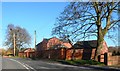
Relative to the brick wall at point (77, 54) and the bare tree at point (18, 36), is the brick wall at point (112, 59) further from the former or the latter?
the bare tree at point (18, 36)

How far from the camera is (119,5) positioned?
37.0 metres

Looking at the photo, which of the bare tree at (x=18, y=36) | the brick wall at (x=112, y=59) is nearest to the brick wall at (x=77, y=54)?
the brick wall at (x=112, y=59)

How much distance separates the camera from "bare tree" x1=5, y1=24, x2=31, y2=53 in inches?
3959

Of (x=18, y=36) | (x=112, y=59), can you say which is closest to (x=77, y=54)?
(x=112, y=59)

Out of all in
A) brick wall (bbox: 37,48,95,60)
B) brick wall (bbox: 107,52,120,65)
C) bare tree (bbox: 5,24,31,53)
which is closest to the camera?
brick wall (bbox: 107,52,120,65)

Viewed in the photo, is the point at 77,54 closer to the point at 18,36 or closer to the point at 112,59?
the point at 112,59

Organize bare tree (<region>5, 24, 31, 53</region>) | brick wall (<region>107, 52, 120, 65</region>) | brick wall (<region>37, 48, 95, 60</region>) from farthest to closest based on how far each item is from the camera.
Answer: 1. bare tree (<region>5, 24, 31, 53</region>)
2. brick wall (<region>37, 48, 95, 60</region>)
3. brick wall (<region>107, 52, 120, 65</region>)

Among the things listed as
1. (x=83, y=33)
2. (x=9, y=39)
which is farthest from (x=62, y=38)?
(x=9, y=39)

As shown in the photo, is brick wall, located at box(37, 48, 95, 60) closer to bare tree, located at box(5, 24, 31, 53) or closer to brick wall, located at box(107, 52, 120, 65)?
brick wall, located at box(107, 52, 120, 65)

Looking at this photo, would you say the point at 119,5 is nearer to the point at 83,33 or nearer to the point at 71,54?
the point at 83,33

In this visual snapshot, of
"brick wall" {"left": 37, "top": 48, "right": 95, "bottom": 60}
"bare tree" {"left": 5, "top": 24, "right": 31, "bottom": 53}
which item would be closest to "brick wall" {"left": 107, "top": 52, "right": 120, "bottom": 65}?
"brick wall" {"left": 37, "top": 48, "right": 95, "bottom": 60}

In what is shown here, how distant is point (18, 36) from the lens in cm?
10225

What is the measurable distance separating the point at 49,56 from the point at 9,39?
46.6 metres

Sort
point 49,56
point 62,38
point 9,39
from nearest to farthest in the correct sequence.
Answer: point 62,38
point 49,56
point 9,39
